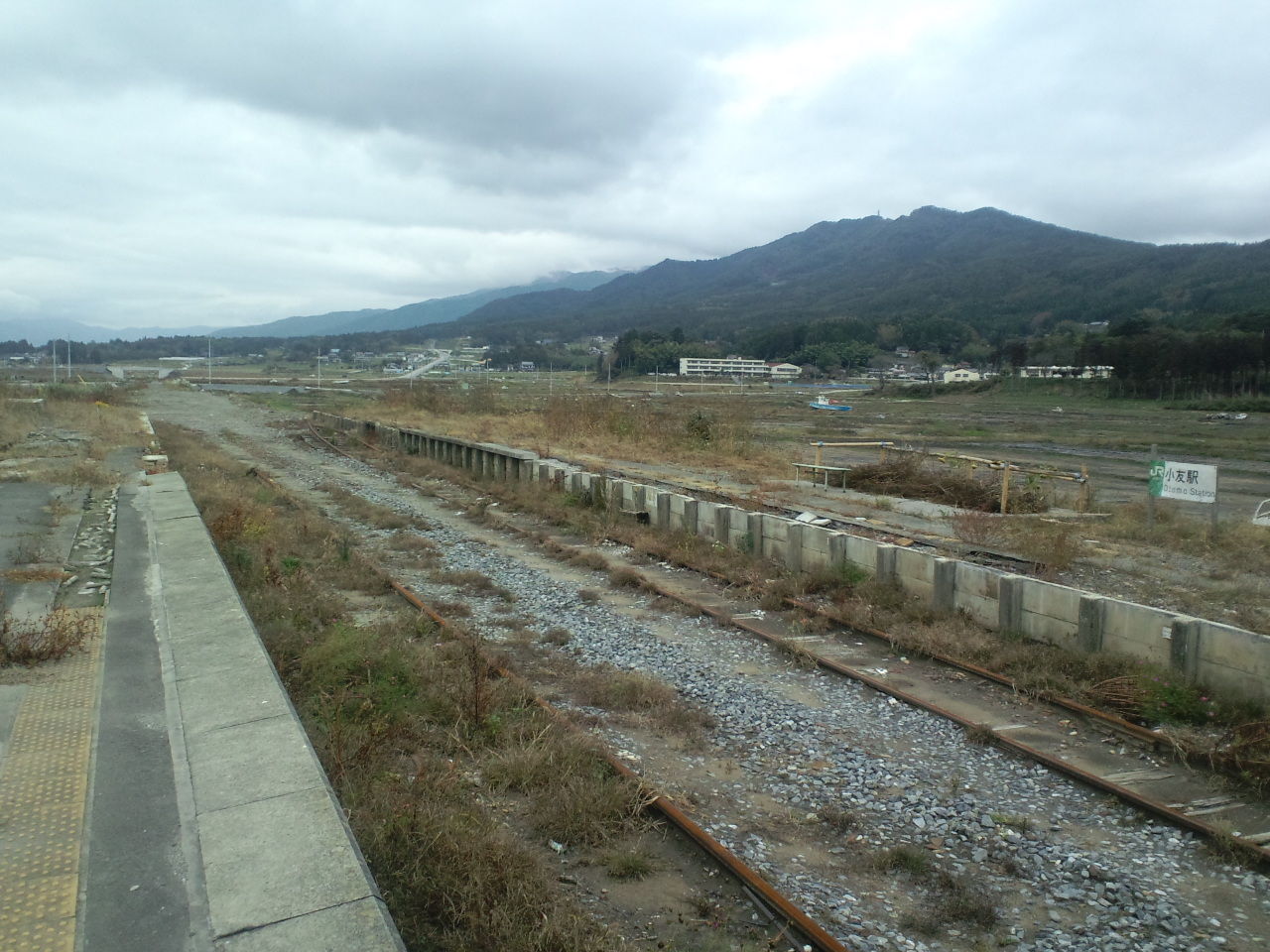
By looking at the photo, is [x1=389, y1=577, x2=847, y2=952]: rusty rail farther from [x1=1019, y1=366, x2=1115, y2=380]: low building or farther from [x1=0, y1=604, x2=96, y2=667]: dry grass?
[x1=1019, y1=366, x2=1115, y2=380]: low building

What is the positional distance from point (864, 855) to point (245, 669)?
482 cm

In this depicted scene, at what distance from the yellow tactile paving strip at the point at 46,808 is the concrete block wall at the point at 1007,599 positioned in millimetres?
8273

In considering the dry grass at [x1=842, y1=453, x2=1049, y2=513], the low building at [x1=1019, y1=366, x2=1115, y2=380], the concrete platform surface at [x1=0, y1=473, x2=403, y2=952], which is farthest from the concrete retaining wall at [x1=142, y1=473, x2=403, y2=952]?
the low building at [x1=1019, y1=366, x2=1115, y2=380]

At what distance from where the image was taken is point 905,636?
9.46 meters

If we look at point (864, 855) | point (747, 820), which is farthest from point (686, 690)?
point (864, 855)

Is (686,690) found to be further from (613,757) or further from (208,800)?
(208,800)

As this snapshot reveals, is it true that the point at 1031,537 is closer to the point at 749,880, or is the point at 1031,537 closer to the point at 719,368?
the point at 749,880

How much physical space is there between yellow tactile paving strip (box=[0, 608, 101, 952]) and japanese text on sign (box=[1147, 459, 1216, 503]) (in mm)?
13854

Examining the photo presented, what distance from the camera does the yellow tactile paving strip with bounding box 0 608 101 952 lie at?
148 inches

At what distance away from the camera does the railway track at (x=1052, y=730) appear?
19.0 feet

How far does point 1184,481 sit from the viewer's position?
13.7 meters

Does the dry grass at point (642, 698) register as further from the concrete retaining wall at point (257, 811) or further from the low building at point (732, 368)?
the low building at point (732, 368)

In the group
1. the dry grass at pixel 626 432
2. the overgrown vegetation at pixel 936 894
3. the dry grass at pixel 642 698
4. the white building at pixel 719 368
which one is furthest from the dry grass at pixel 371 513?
the white building at pixel 719 368

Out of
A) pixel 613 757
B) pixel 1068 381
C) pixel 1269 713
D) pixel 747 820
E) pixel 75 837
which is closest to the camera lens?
pixel 75 837
